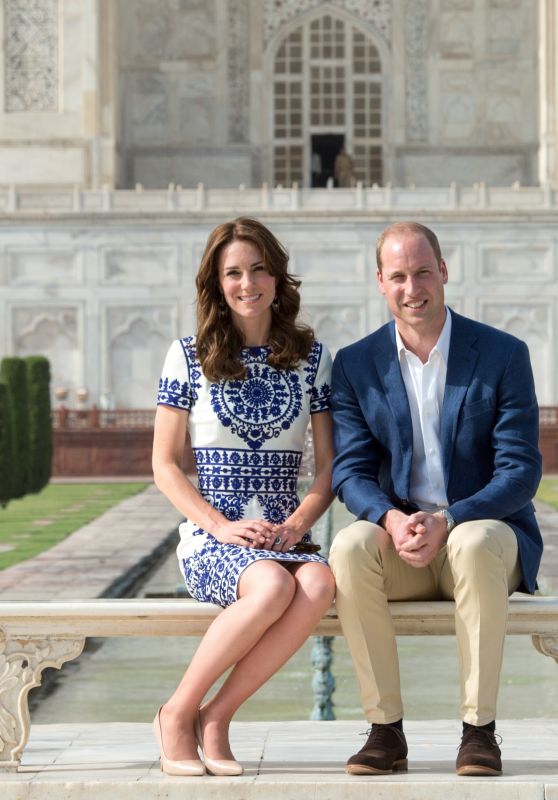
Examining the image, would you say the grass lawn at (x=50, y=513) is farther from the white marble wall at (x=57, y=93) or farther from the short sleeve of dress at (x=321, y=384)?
the white marble wall at (x=57, y=93)

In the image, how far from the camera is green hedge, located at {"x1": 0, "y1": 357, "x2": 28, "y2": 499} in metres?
18.8

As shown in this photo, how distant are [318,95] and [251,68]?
3.97 ft

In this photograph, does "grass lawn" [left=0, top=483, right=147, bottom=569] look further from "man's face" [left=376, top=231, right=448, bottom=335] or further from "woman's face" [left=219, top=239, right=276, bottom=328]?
"man's face" [left=376, top=231, right=448, bottom=335]

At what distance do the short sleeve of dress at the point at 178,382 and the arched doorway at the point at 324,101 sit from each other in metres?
24.6

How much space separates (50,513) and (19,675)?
40.9ft

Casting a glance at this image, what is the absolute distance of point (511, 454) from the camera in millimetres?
4102

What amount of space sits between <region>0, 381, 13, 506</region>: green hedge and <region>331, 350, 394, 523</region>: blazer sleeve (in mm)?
13841

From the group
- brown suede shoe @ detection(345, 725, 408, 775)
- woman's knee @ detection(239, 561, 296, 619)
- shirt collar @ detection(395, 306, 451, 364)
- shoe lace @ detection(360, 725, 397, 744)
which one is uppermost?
shirt collar @ detection(395, 306, 451, 364)

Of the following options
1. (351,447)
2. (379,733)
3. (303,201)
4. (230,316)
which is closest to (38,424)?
(303,201)

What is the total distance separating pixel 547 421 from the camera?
73.2 ft

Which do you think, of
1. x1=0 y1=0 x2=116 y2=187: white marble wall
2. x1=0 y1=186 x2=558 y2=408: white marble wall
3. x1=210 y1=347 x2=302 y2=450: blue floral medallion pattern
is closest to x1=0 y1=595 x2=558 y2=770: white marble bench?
x1=210 y1=347 x2=302 y2=450: blue floral medallion pattern

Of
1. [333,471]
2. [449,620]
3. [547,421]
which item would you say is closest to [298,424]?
[333,471]

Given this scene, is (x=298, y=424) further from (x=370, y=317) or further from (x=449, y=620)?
(x=370, y=317)

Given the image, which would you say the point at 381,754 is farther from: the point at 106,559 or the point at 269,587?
the point at 106,559
